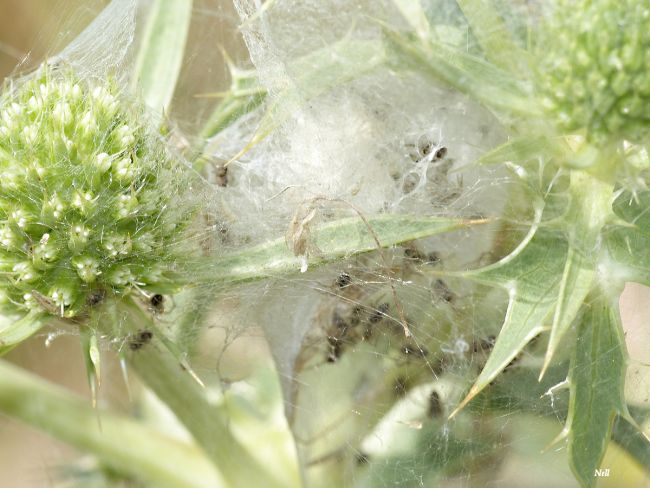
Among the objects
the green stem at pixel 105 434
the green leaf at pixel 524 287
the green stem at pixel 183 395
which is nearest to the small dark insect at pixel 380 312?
the green leaf at pixel 524 287

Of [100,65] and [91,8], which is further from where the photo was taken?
[91,8]

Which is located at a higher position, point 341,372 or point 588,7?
point 588,7

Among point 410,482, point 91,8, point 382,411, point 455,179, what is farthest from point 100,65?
point 410,482

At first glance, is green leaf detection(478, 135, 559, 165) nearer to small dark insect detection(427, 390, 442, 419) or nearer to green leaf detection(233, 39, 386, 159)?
green leaf detection(233, 39, 386, 159)

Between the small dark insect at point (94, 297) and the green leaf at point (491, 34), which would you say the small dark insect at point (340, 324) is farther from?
the green leaf at point (491, 34)

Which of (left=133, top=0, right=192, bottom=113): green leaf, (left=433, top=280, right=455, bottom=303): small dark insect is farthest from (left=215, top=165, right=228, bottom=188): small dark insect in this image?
(left=433, top=280, right=455, bottom=303): small dark insect

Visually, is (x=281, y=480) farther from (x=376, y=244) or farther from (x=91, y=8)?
(x=91, y=8)

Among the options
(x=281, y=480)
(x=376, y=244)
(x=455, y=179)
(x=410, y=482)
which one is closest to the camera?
(x=376, y=244)
